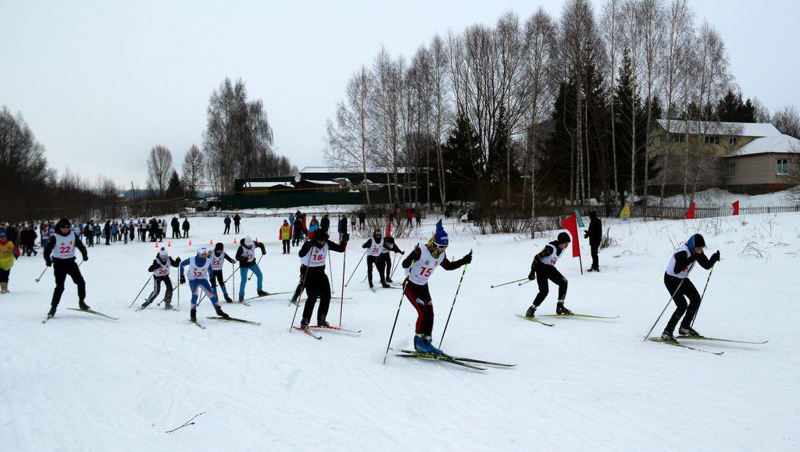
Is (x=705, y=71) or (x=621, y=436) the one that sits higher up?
(x=705, y=71)

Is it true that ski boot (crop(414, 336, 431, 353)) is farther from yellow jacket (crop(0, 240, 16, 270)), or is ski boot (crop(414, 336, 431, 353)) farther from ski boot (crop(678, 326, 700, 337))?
yellow jacket (crop(0, 240, 16, 270))

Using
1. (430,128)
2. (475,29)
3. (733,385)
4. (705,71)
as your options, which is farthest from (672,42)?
(733,385)

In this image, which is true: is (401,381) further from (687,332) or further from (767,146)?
(767,146)

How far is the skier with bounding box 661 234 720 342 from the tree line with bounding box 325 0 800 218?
14918 millimetres

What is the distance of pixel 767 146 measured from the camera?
42.0 meters

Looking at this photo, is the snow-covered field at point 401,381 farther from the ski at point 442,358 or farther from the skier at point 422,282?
the skier at point 422,282

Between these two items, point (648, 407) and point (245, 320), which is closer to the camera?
point (648, 407)

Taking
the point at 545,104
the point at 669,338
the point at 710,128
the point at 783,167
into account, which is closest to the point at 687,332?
the point at 669,338

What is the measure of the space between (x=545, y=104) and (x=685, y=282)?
23.1 m

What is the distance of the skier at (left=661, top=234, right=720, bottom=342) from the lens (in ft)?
23.1

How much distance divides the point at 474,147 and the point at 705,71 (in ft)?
49.4

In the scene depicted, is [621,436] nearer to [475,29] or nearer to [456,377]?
[456,377]

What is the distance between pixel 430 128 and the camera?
1438 inches

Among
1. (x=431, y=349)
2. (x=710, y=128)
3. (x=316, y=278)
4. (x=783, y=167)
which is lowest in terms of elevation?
(x=431, y=349)
